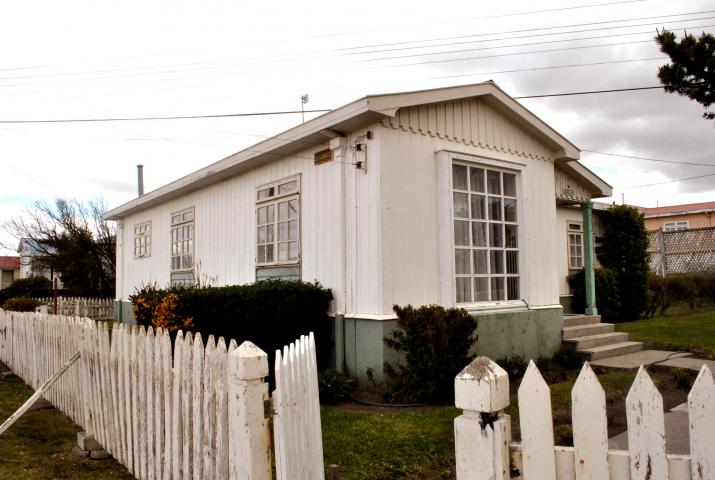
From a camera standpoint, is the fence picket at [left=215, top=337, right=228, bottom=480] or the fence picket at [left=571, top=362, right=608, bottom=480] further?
the fence picket at [left=215, top=337, right=228, bottom=480]

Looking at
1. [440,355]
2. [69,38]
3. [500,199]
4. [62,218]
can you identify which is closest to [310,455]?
[440,355]

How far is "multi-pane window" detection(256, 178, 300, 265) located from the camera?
865 centimetres

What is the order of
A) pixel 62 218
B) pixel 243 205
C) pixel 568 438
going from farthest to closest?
pixel 62 218
pixel 243 205
pixel 568 438

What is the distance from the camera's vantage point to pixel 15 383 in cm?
841

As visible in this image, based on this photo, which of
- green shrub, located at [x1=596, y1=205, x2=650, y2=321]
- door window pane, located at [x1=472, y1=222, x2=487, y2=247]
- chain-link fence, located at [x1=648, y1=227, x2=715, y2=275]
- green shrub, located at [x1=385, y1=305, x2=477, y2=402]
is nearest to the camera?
green shrub, located at [x1=385, y1=305, x2=477, y2=402]

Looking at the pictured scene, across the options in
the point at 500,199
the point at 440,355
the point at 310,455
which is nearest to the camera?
the point at 310,455

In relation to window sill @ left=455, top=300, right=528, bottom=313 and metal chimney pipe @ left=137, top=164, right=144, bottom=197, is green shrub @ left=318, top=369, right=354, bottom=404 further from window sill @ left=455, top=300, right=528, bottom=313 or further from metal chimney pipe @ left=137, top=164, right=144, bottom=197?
metal chimney pipe @ left=137, top=164, right=144, bottom=197

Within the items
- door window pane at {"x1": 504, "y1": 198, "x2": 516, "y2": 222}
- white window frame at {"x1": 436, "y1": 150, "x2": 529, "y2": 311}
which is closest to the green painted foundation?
white window frame at {"x1": 436, "y1": 150, "x2": 529, "y2": 311}

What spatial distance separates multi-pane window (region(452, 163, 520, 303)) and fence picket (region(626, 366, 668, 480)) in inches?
236

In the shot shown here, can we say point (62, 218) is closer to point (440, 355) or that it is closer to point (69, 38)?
point (69, 38)

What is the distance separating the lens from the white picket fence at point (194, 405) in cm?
269

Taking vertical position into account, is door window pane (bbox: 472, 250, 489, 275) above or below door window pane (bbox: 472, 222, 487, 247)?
below

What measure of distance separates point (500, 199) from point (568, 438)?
4.43 meters

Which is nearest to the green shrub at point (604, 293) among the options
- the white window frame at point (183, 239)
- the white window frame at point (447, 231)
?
the white window frame at point (447, 231)
